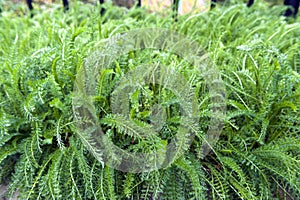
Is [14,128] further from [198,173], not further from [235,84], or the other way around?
[235,84]

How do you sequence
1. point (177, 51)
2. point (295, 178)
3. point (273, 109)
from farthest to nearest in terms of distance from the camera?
point (177, 51) → point (273, 109) → point (295, 178)

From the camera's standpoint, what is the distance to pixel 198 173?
1208 millimetres

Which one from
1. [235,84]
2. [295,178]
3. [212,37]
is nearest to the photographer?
[295,178]

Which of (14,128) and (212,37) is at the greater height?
(212,37)

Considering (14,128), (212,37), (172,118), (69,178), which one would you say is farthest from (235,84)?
→ (14,128)

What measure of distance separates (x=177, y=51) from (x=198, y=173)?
76 cm

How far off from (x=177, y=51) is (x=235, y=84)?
41 centimetres

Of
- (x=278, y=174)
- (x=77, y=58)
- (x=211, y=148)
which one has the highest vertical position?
(x=77, y=58)

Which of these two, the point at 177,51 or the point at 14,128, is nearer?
the point at 14,128

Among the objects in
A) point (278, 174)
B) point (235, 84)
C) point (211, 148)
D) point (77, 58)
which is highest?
point (77, 58)

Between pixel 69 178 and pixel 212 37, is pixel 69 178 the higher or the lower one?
the lower one

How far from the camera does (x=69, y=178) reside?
3.97ft

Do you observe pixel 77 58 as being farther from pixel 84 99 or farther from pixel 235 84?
pixel 235 84

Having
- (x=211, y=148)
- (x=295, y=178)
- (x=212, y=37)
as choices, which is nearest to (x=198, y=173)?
(x=211, y=148)
